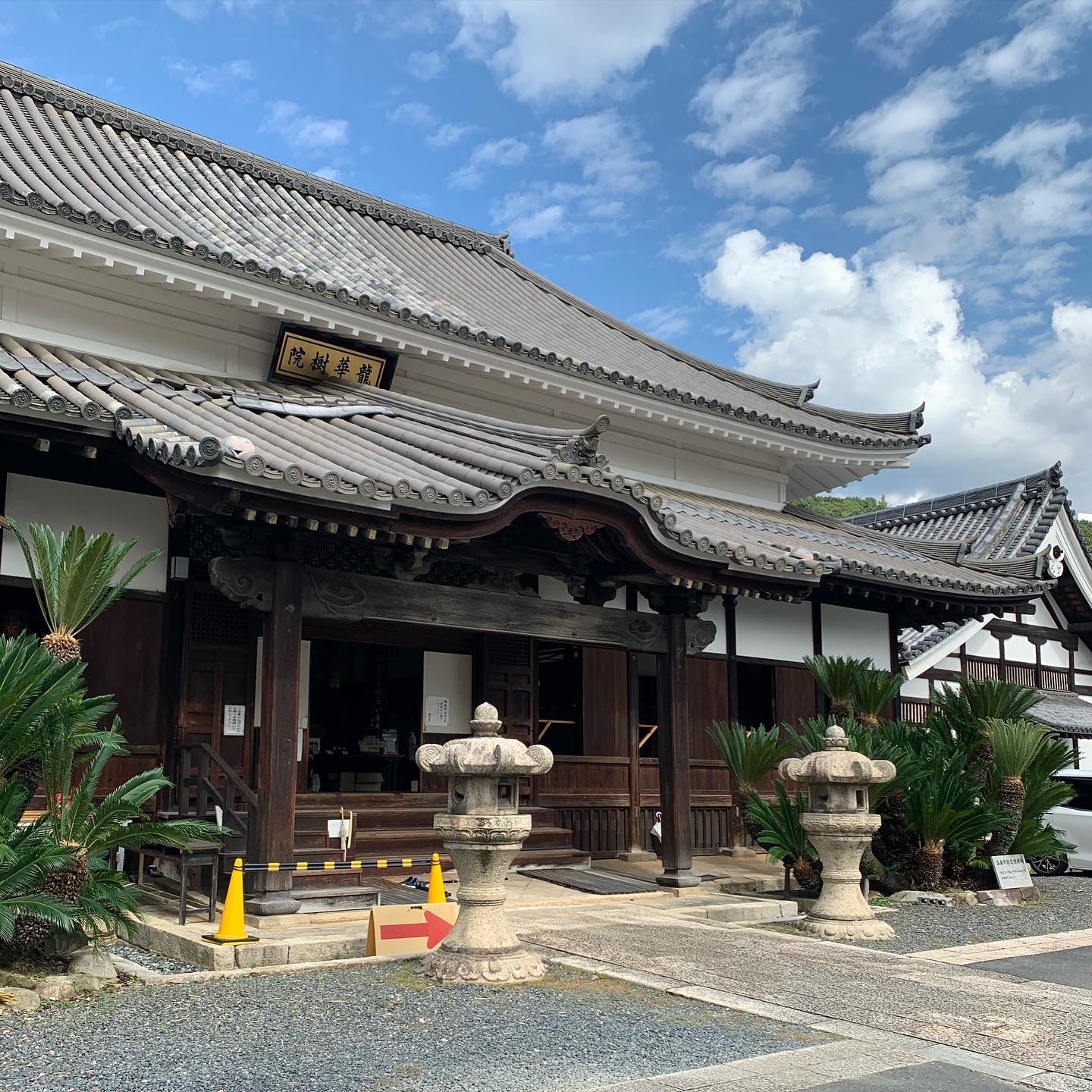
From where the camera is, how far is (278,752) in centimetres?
866

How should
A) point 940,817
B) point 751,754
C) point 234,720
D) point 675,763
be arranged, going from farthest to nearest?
1. point 751,754
2. point 940,817
3. point 675,763
4. point 234,720

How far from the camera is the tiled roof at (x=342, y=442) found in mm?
7969

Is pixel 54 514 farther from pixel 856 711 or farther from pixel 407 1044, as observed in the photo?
pixel 856 711

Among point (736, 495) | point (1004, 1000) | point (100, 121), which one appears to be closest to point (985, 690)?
point (736, 495)

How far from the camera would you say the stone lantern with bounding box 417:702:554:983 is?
6812mm

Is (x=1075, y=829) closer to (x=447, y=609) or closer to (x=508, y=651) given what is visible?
(x=508, y=651)

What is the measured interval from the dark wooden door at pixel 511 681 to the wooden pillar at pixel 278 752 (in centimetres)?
397

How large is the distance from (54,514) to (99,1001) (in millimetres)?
4627

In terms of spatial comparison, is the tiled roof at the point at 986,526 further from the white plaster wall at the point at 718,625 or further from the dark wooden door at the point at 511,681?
the dark wooden door at the point at 511,681

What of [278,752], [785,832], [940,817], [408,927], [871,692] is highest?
[871,692]

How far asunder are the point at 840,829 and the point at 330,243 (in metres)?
10.3

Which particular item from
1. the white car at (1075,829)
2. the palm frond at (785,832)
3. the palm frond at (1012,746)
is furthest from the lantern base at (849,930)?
A: the white car at (1075,829)

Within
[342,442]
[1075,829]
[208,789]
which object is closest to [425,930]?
[208,789]

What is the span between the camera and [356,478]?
8.11 meters
